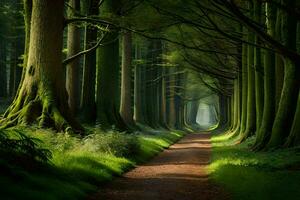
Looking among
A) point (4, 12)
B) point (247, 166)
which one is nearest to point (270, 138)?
point (247, 166)

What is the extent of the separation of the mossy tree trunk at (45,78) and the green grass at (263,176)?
5410mm

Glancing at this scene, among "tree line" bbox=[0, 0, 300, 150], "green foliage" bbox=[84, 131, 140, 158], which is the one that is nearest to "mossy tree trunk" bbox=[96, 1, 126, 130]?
"tree line" bbox=[0, 0, 300, 150]

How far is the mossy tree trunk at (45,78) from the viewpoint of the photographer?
50.8ft

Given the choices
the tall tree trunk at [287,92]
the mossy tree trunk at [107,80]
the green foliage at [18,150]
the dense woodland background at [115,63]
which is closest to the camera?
the green foliage at [18,150]

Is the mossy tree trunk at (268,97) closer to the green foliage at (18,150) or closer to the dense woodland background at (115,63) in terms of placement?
the dense woodland background at (115,63)

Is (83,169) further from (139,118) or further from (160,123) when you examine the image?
(160,123)

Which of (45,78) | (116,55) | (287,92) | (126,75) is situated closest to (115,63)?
(116,55)

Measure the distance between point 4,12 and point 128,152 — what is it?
25.7m

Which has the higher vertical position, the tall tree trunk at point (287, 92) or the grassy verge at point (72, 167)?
the tall tree trunk at point (287, 92)

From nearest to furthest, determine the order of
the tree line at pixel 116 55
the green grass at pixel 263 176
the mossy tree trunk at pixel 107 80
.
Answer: the green grass at pixel 263 176
the tree line at pixel 116 55
the mossy tree trunk at pixel 107 80

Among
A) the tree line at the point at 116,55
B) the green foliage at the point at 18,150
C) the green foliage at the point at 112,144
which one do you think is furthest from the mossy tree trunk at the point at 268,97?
the green foliage at the point at 18,150

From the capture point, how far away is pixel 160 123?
46.7 metres

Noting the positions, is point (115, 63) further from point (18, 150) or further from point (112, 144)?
point (18, 150)

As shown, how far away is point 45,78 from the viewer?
15.7 metres
